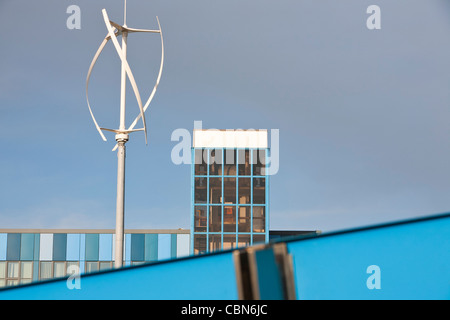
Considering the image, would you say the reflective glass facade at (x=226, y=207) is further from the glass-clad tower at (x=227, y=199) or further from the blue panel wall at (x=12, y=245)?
the blue panel wall at (x=12, y=245)

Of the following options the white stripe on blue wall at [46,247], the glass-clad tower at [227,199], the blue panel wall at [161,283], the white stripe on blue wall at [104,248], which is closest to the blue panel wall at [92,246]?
the white stripe on blue wall at [104,248]

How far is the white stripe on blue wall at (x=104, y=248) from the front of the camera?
55.0 metres

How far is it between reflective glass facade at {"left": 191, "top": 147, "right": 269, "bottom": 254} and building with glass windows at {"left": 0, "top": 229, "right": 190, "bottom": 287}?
326 centimetres

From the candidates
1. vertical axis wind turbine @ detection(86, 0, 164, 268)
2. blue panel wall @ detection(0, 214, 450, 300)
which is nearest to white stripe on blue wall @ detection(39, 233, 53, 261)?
vertical axis wind turbine @ detection(86, 0, 164, 268)

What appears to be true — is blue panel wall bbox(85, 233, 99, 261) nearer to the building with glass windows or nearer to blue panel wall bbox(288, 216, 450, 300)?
the building with glass windows

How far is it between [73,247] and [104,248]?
3.13 meters

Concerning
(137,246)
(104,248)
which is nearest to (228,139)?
(137,246)

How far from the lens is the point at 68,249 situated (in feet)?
182

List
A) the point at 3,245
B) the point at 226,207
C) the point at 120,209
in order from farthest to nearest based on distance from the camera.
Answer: the point at 3,245 < the point at 226,207 < the point at 120,209

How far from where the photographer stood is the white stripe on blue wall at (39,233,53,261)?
5531 centimetres

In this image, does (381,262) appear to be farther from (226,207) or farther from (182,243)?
(182,243)

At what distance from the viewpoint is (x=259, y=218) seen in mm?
51781

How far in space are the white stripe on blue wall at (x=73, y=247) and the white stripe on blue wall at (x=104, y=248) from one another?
2224 mm
